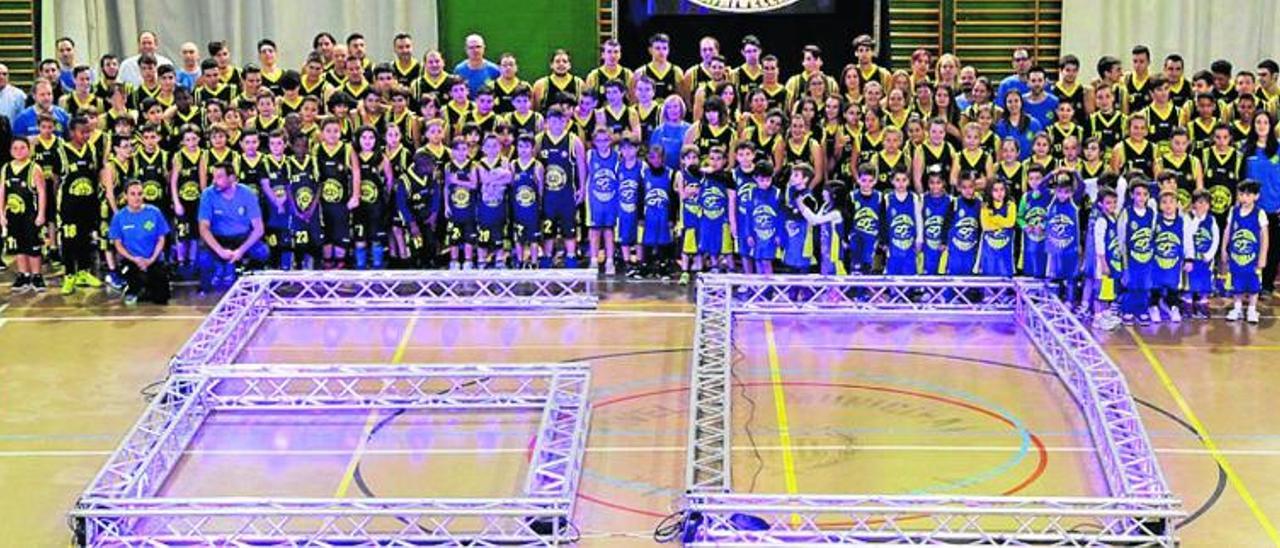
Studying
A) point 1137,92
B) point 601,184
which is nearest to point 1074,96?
point 1137,92

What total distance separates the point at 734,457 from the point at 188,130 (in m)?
5.18

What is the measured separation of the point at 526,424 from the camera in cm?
891

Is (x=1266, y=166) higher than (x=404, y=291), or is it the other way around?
(x=1266, y=166)

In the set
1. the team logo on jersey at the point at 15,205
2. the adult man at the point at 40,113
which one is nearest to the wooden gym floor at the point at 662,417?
the team logo on jersey at the point at 15,205

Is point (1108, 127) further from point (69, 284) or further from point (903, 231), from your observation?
point (69, 284)

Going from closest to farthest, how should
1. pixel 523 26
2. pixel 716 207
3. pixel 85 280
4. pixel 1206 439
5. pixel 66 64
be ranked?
1. pixel 1206 439
2. pixel 716 207
3. pixel 85 280
4. pixel 66 64
5. pixel 523 26

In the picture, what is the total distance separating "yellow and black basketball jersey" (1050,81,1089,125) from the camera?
12.1m

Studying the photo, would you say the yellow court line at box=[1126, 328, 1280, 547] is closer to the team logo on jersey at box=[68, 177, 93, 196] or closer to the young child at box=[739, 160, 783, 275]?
the young child at box=[739, 160, 783, 275]

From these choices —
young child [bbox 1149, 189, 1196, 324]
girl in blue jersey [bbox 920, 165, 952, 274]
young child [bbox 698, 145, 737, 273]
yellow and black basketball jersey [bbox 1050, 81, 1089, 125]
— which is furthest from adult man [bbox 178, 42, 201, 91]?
young child [bbox 1149, 189, 1196, 324]

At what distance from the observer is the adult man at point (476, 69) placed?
41.4 ft

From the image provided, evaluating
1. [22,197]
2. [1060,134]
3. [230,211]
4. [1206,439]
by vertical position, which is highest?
[1060,134]

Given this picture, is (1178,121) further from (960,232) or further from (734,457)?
(734,457)

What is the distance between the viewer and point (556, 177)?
11.8 metres

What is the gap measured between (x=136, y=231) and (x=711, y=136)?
12.6 feet
